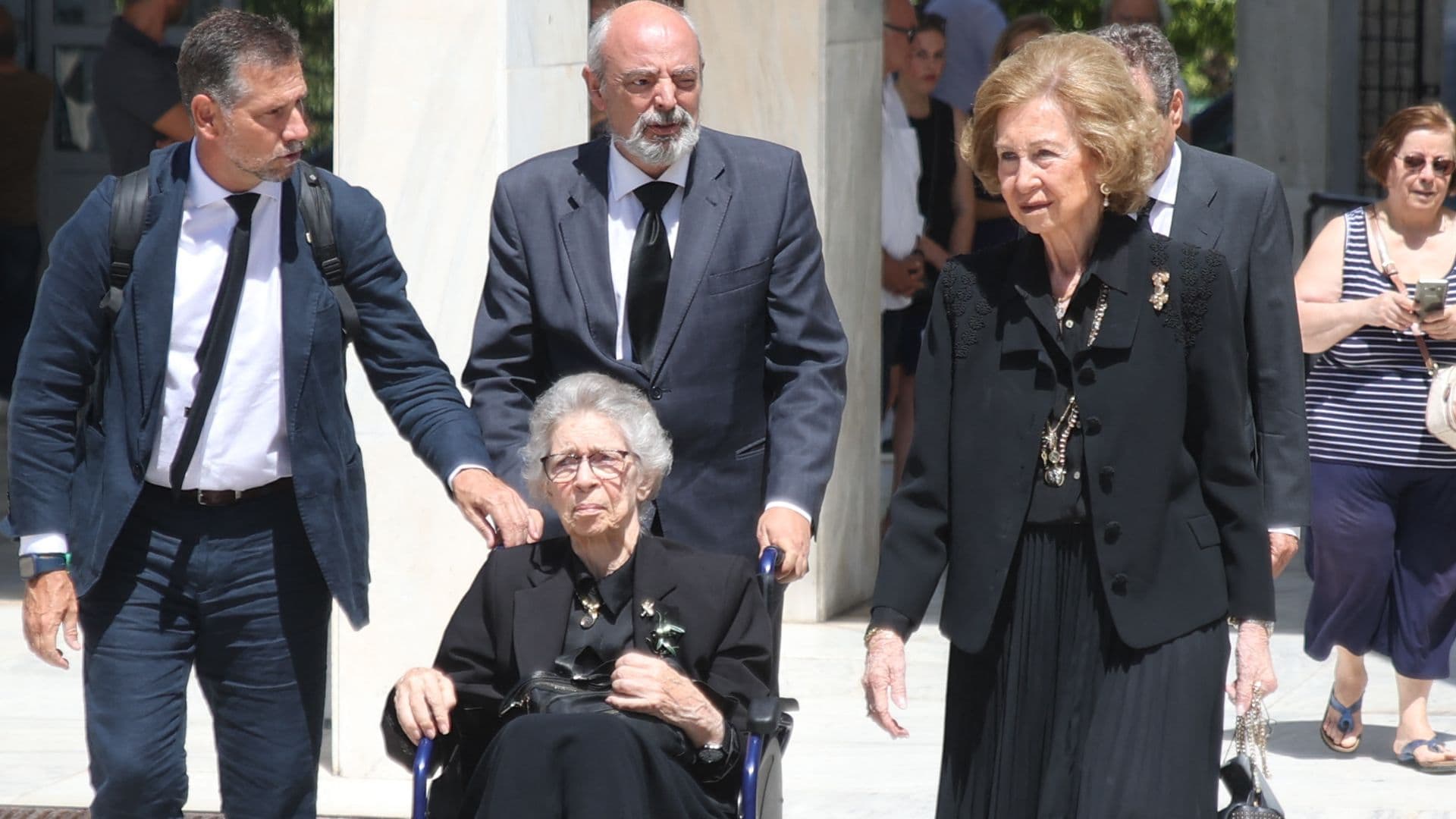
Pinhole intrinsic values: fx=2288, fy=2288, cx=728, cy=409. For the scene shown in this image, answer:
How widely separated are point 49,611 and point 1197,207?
2534 millimetres

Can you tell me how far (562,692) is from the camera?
14.5 ft

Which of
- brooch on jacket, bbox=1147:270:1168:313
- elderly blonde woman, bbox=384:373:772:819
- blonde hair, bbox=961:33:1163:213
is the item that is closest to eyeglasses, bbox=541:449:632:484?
elderly blonde woman, bbox=384:373:772:819

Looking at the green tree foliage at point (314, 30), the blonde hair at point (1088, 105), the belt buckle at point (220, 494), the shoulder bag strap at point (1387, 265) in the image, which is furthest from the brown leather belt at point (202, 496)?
the green tree foliage at point (314, 30)

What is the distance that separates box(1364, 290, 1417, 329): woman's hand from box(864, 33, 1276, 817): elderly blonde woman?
2.91 m

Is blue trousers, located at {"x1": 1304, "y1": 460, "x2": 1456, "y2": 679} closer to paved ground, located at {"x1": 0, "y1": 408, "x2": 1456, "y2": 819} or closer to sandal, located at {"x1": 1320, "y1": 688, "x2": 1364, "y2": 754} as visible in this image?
sandal, located at {"x1": 1320, "y1": 688, "x2": 1364, "y2": 754}

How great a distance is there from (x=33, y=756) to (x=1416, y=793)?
417cm

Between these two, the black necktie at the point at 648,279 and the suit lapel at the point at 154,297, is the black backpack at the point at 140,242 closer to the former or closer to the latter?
the suit lapel at the point at 154,297

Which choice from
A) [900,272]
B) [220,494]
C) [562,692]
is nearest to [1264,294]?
[562,692]

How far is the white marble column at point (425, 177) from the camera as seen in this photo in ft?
20.9

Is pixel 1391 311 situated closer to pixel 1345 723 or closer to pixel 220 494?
pixel 1345 723

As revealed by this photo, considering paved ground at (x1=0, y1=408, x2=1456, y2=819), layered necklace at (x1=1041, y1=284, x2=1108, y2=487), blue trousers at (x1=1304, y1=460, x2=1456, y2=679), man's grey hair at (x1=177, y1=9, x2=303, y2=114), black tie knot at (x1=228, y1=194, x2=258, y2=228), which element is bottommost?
paved ground at (x1=0, y1=408, x2=1456, y2=819)

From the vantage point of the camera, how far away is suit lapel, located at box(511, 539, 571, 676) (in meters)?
4.52

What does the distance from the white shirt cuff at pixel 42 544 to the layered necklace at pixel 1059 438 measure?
1.92 meters

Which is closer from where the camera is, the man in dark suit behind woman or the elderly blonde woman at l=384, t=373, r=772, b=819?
the elderly blonde woman at l=384, t=373, r=772, b=819
